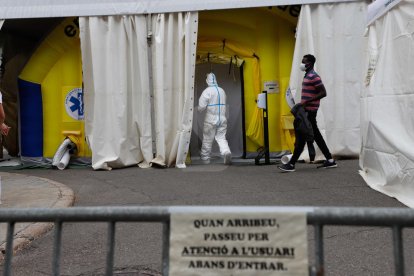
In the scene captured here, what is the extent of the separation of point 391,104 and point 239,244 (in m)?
4.92

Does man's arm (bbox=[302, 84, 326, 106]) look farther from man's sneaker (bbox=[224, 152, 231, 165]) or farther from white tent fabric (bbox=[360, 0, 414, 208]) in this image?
man's sneaker (bbox=[224, 152, 231, 165])

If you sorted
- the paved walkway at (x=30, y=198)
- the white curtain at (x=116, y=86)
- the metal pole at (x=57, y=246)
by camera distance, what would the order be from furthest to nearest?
the white curtain at (x=116, y=86) < the paved walkway at (x=30, y=198) < the metal pole at (x=57, y=246)

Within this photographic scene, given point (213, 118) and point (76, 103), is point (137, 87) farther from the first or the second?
point (76, 103)

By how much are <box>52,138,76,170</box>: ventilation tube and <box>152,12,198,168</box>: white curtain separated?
2.17 metres

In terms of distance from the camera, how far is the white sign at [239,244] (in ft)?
6.41

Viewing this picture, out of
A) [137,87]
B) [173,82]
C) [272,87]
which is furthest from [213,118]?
[137,87]

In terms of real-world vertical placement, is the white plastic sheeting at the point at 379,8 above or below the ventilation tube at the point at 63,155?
above

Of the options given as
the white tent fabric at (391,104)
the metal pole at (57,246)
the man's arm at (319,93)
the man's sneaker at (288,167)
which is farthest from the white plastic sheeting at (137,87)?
the metal pole at (57,246)

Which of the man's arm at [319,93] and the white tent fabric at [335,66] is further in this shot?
the white tent fabric at [335,66]

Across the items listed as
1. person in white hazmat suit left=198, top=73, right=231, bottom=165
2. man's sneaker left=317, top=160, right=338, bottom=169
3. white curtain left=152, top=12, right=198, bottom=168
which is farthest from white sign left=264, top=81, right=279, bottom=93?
man's sneaker left=317, top=160, right=338, bottom=169

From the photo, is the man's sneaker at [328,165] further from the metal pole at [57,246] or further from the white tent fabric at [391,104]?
the metal pole at [57,246]

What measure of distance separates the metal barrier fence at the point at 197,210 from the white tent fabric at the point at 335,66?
795cm

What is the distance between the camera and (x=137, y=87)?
10047mm

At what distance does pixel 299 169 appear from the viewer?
899cm
